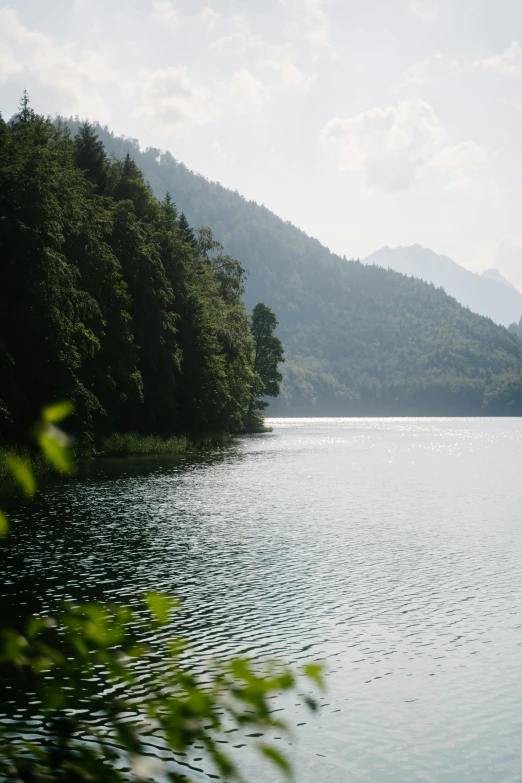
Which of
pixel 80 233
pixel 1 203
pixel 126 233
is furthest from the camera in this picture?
pixel 126 233

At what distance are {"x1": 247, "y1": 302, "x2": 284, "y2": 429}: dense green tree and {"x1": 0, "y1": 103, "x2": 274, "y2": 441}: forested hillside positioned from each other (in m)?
24.1

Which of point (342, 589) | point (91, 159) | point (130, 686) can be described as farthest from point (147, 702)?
point (91, 159)

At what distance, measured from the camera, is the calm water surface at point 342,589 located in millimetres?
9969

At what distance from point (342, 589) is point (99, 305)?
127ft

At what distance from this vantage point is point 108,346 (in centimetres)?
5419

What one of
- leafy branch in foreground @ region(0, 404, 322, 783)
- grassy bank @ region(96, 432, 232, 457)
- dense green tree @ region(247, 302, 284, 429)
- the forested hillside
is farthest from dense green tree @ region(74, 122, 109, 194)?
leafy branch in foreground @ region(0, 404, 322, 783)

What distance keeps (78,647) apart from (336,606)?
13.7 m

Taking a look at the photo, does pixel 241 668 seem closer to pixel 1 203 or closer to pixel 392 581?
pixel 392 581

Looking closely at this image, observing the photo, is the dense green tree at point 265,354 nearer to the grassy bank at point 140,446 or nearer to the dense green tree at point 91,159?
the grassy bank at point 140,446

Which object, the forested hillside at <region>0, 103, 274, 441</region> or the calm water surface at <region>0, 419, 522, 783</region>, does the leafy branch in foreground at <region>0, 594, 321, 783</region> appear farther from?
the forested hillside at <region>0, 103, 274, 441</region>

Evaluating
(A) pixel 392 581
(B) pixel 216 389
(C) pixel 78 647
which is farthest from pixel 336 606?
(B) pixel 216 389

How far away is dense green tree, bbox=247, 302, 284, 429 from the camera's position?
113m

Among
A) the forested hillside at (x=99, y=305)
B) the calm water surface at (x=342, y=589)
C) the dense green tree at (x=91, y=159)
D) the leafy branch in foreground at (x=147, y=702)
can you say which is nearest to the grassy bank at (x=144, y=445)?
the forested hillside at (x=99, y=305)

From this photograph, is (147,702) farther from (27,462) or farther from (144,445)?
(144,445)
